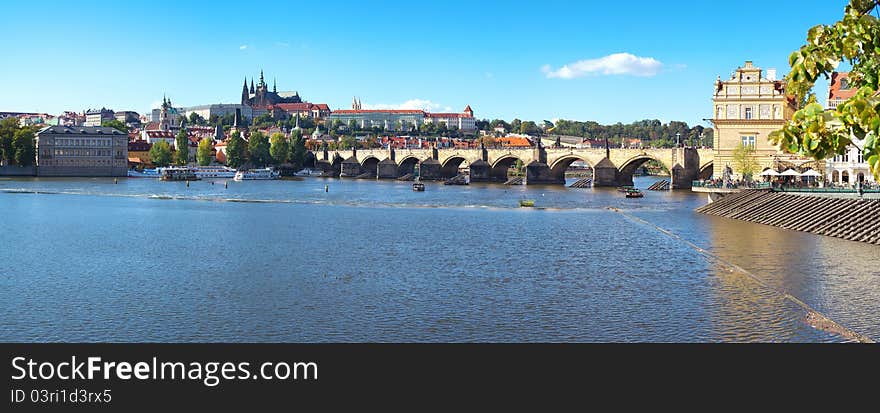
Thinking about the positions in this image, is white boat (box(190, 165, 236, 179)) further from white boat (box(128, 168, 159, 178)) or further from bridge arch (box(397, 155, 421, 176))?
bridge arch (box(397, 155, 421, 176))

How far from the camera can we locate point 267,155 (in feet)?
504

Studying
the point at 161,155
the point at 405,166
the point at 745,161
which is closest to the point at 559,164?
the point at 405,166

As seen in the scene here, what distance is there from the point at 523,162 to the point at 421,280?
297 feet

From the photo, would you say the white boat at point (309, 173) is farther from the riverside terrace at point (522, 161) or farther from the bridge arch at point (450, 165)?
the bridge arch at point (450, 165)

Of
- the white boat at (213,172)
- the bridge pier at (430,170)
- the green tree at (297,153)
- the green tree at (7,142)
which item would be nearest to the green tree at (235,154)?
the white boat at (213,172)

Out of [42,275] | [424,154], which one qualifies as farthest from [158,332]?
[424,154]

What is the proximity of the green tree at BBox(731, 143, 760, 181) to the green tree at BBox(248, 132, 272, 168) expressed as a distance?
93.0 metres

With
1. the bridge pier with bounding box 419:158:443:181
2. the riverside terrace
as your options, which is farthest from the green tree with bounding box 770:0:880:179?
the bridge pier with bounding box 419:158:443:181

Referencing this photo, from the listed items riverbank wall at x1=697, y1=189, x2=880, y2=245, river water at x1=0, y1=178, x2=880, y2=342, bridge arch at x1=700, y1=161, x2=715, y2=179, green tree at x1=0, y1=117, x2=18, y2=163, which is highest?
green tree at x1=0, y1=117, x2=18, y2=163

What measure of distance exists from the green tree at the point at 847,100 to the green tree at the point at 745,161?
69.1 meters

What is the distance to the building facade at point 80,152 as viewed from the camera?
137 meters
